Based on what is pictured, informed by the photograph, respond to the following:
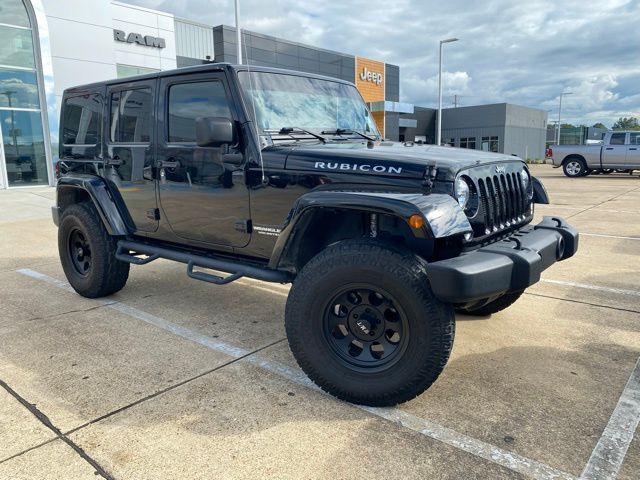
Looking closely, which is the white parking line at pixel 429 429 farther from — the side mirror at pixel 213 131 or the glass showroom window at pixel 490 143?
the glass showroom window at pixel 490 143

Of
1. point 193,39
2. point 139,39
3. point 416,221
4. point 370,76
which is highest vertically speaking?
point 193,39

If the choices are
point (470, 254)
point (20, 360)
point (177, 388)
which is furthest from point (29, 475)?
point (470, 254)

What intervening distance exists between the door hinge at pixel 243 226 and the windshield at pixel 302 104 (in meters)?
0.63

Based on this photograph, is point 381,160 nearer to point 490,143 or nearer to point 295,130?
point 295,130

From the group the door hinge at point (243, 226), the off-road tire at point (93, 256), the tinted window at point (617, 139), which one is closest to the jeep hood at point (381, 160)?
the door hinge at point (243, 226)

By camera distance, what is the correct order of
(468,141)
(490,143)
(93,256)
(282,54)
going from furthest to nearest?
1. (468,141)
2. (490,143)
3. (282,54)
4. (93,256)

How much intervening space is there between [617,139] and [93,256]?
19.6m

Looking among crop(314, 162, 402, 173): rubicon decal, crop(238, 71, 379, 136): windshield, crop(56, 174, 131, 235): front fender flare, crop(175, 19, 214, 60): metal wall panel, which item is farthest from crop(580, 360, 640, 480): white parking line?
crop(175, 19, 214, 60): metal wall panel

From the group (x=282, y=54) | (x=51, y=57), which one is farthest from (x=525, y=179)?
(x=282, y=54)

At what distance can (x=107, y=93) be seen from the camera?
445 centimetres

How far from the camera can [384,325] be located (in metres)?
2.77

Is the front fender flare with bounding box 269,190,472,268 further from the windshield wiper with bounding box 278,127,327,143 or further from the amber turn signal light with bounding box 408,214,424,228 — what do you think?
the windshield wiper with bounding box 278,127,327,143

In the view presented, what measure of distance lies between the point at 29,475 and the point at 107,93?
3287 millimetres

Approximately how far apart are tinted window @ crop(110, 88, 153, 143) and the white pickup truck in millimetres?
19032
